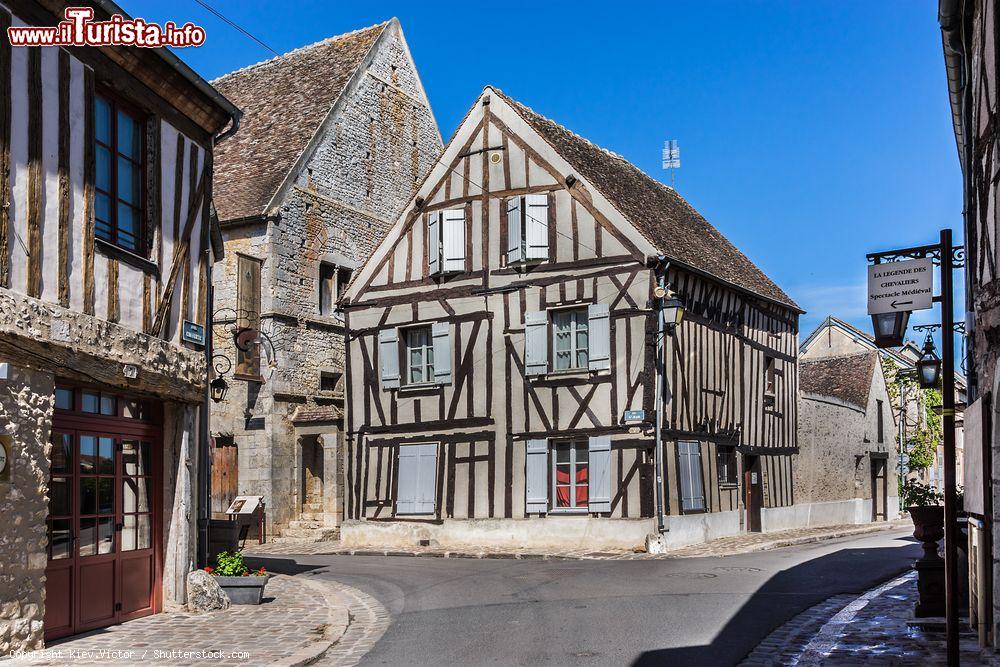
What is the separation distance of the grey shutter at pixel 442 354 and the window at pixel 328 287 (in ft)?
12.8

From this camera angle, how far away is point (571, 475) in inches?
692

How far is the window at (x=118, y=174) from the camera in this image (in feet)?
29.1

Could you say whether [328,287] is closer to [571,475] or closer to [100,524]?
[571,475]

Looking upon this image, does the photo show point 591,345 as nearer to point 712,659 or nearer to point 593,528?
point 593,528

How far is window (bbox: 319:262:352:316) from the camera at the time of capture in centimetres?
2203

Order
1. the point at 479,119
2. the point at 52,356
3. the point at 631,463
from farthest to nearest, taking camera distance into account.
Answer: the point at 479,119, the point at 631,463, the point at 52,356

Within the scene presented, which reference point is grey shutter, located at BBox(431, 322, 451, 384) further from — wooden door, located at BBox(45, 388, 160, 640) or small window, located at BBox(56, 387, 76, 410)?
small window, located at BBox(56, 387, 76, 410)

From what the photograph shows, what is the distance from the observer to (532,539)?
1744 centimetres

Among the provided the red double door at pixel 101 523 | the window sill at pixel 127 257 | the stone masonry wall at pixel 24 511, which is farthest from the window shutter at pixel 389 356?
the stone masonry wall at pixel 24 511

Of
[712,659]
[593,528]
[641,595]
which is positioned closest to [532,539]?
[593,528]

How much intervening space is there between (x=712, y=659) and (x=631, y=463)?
9.63 meters

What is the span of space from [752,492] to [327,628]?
13.7 m

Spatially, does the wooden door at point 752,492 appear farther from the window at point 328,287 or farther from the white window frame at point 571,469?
the window at point 328,287

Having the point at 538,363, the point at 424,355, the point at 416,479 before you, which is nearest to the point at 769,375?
the point at 538,363
